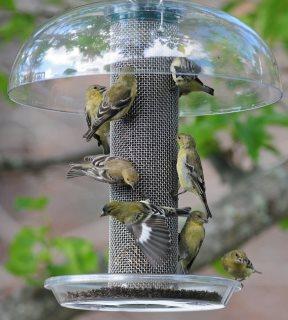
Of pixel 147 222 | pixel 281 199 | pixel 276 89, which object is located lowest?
pixel 147 222

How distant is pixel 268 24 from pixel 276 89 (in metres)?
2.43

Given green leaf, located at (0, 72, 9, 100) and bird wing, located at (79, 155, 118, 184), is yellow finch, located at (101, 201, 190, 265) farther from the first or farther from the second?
green leaf, located at (0, 72, 9, 100)

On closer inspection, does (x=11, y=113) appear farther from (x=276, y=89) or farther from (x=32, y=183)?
(x=276, y=89)

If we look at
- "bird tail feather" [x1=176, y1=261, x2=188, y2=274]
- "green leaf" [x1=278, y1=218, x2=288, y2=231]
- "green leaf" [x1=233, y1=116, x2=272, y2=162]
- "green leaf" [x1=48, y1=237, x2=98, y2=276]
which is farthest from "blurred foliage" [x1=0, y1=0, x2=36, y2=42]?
"bird tail feather" [x1=176, y1=261, x2=188, y2=274]

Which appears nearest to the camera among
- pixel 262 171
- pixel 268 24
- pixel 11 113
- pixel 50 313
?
pixel 268 24

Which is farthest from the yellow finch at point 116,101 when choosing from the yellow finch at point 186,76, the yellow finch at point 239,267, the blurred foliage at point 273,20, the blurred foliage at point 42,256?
the blurred foliage at point 42,256

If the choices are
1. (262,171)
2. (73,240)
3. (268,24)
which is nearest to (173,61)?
(268,24)

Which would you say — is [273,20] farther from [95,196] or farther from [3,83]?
[95,196]

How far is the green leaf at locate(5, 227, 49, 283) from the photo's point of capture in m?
8.07

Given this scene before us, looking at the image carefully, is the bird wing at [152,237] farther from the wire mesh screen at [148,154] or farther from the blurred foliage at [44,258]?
the blurred foliage at [44,258]

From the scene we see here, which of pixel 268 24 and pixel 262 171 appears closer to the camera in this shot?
pixel 268 24

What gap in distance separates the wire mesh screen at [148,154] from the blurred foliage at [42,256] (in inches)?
102

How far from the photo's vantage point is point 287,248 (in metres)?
11.7

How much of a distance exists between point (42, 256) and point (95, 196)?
11.2 ft
